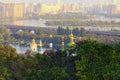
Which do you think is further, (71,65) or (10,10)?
(10,10)

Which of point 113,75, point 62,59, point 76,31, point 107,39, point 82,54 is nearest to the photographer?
point 113,75

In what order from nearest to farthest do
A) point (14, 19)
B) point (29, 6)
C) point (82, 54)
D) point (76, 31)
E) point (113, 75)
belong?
point (113, 75) → point (82, 54) → point (76, 31) → point (14, 19) → point (29, 6)

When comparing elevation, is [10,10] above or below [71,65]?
below

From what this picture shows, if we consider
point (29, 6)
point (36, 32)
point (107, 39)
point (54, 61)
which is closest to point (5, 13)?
point (29, 6)

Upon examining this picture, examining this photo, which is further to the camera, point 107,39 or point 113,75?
point 107,39

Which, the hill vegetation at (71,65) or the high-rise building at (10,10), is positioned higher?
the hill vegetation at (71,65)

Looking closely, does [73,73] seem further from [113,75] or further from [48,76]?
[113,75]

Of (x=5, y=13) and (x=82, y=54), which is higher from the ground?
(x=82, y=54)

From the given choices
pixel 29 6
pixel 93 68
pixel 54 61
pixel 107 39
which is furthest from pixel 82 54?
pixel 29 6

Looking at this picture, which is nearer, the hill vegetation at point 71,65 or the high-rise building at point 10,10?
the hill vegetation at point 71,65

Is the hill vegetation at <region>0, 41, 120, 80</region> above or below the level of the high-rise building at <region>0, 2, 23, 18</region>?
above

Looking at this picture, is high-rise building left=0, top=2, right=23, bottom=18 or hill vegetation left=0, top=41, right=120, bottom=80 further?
high-rise building left=0, top=2, right=23, bottom=18
